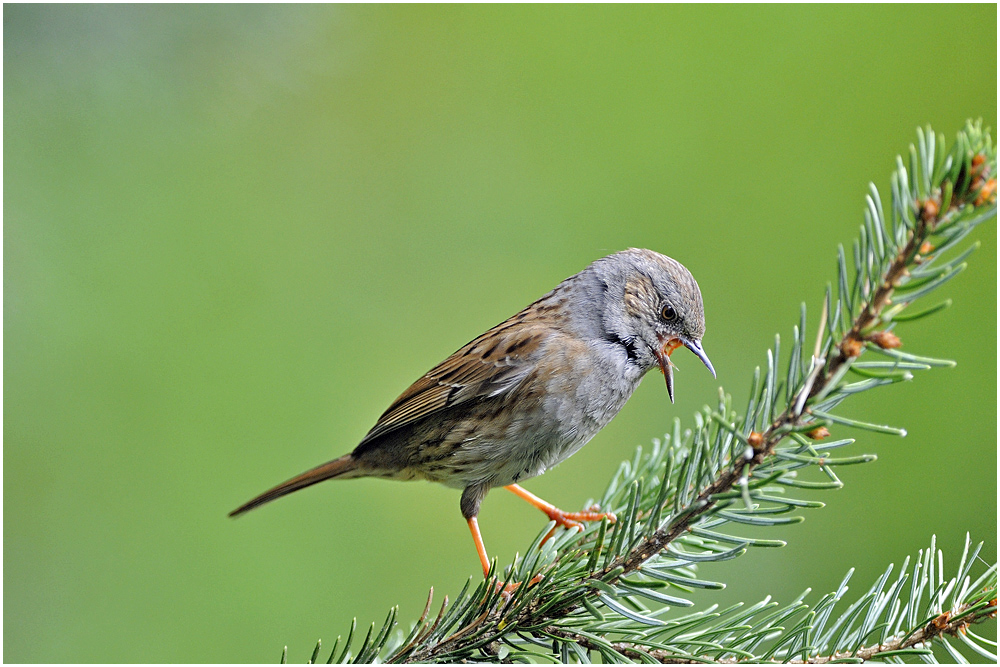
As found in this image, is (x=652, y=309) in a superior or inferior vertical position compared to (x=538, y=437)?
superior

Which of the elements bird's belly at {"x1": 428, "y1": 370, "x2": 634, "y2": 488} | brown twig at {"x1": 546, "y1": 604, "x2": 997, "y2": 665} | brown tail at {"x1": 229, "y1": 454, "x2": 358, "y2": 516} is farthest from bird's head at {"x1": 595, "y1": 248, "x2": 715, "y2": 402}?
brown tail at {"x1": 229, "y1": 454, "x2": 358, "y2": 516}

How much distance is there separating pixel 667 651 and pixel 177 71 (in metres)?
2.51

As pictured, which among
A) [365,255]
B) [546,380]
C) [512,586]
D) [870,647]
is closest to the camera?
[870,647]

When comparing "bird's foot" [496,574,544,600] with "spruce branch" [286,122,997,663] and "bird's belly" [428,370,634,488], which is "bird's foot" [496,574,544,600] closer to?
"spruce branch" [286,122,997,663]

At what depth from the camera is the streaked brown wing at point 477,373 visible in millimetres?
2615

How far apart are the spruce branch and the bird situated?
1.56ft

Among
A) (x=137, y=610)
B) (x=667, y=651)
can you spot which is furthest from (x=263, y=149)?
(x=667, y=651)

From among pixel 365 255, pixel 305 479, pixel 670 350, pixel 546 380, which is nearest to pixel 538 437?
pixel 546 380

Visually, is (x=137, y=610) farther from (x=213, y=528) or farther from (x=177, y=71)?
(x=177, y=71)

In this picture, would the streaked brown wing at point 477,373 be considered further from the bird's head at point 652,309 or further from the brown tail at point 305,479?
the bird's head at point 652,309

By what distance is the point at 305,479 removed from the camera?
2818mm

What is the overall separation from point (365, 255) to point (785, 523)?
11.3 feet

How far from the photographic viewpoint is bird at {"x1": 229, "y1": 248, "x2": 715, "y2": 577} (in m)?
2.50

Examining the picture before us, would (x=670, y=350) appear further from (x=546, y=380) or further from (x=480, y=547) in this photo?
(x=480, y=547)
